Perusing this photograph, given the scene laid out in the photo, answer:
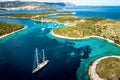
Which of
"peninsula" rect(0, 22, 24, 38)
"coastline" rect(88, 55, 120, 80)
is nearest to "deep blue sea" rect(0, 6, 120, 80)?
"coastline" rect(88, 55, 120, 80)

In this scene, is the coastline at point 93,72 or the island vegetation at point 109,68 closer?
the coastline at point 93,72

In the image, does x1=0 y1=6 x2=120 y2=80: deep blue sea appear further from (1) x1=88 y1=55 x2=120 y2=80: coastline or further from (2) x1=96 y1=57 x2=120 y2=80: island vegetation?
(2) x1=96 y1=57 x2=120 y2=80: island vegetation

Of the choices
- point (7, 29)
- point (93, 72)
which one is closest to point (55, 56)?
point (93, 72)

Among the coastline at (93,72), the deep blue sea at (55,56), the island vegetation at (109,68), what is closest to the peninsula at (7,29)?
the deep blue sea at (55,56)

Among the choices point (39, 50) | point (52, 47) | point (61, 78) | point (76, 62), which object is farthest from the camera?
point (52, 47)

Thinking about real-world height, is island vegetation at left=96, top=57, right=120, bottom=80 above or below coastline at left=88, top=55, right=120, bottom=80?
above

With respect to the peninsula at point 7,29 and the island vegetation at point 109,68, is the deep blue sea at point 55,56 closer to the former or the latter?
the island vegetation at point 109,68

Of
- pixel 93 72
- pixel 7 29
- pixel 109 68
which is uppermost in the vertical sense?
pixel 109 68

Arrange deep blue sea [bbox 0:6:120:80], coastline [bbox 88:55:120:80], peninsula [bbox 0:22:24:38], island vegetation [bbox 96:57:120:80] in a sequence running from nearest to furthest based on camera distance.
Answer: coastline [bbox 88:55:120:80] < island vegetation [bbox 96:57:120:80] < deep blue sea [bbox 0:6:120:80] < peninsula [bbox 0:22:24:38]

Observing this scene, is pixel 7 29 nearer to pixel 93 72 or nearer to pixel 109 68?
pixel 93 72

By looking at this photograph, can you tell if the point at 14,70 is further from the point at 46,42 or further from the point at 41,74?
the point at 46,42

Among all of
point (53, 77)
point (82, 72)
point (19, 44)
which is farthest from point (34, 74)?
point (19, 44)
